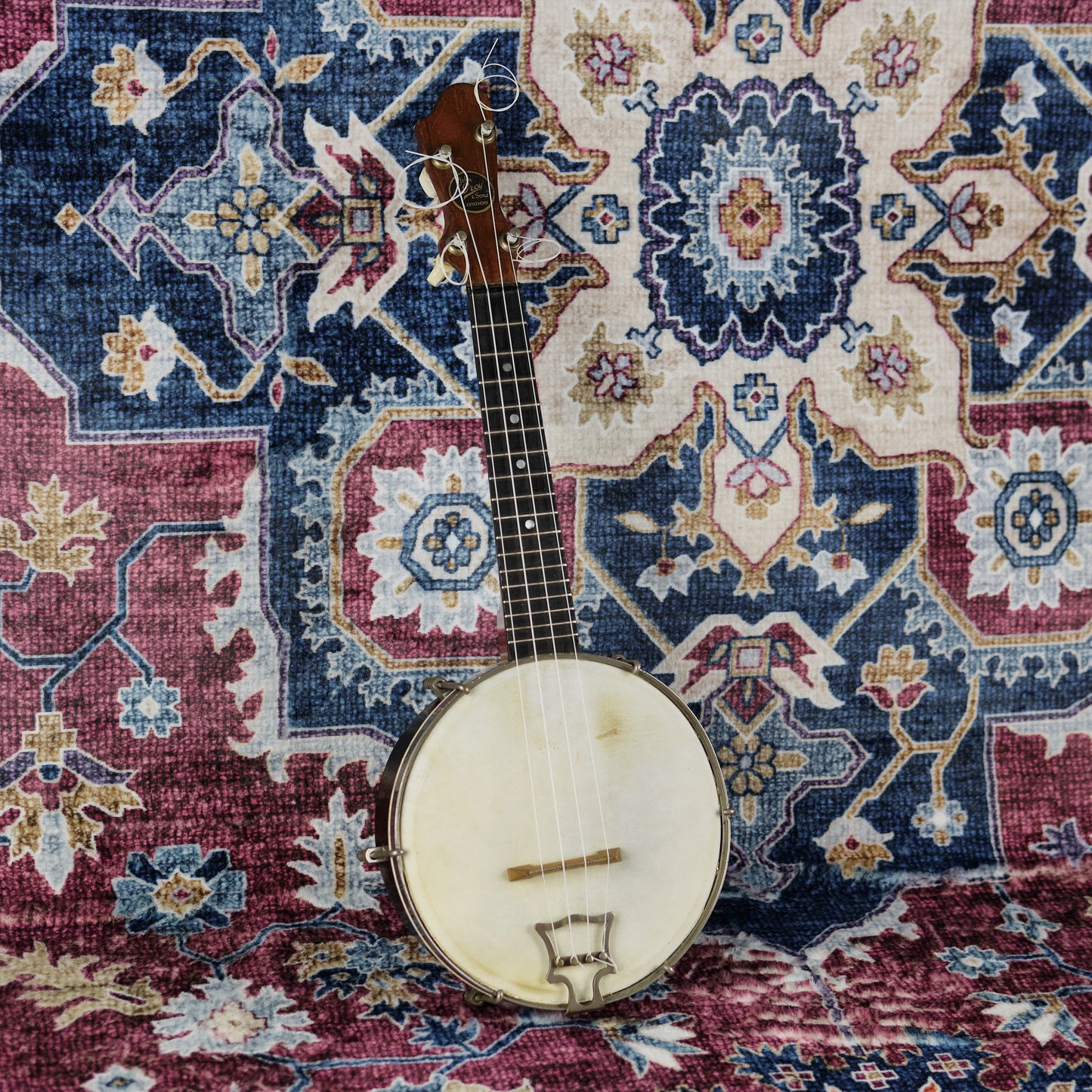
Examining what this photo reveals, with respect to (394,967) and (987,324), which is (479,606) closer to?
(394,967)

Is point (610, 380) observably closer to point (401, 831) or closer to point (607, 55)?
point (607, 55)

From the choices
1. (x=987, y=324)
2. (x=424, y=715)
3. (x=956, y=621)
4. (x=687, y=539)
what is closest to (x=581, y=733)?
(x=424, y=715)

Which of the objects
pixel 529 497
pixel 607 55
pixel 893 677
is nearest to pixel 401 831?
pixel 529 497

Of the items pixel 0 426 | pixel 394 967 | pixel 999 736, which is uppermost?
pixel 0 426

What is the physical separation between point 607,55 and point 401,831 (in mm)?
1069

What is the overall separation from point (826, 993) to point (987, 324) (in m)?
0.97

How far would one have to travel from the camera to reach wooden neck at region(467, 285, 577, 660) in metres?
1.22

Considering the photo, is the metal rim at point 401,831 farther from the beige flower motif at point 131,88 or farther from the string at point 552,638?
the beige flower motif at point 131,88

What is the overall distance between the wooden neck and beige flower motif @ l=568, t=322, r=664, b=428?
0.77 ft

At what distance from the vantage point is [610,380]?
58.5 inches

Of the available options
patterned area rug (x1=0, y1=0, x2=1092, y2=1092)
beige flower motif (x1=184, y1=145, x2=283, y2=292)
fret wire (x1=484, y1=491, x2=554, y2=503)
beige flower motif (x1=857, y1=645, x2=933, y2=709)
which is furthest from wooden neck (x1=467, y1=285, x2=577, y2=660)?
beige flower motif (x1=857, y1=645, x2=933, y2=709)

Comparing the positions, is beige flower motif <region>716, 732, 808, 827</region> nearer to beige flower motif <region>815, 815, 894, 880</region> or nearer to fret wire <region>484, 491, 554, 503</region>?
beige flower motif <region>815, 815, 894, 880</region>

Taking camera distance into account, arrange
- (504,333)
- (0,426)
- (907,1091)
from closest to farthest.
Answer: (907,1091) < (504,333) < (0,426)

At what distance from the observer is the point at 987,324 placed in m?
1.53
